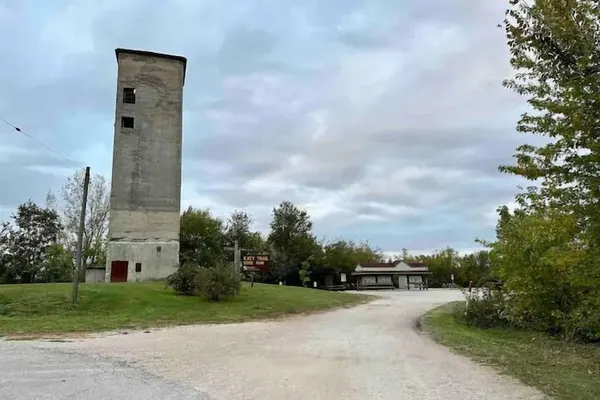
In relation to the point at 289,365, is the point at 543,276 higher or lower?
higher

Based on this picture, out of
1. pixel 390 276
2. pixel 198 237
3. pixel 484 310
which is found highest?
pixel 198 237

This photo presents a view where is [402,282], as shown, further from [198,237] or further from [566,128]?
[566,128]

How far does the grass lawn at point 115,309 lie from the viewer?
1644cm

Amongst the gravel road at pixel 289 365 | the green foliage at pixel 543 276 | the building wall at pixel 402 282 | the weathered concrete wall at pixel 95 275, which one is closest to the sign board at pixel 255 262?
the weathered concrete wall at pixel 95 275

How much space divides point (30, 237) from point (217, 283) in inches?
1667

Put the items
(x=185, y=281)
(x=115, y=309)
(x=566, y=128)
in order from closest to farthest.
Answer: (x=566, y=128), (x=115, y=309), (x=185, y=281)

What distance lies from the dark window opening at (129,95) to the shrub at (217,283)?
1623 cm

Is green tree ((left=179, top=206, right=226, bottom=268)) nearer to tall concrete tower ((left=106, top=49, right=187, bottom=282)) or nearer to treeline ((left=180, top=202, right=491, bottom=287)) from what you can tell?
treeline ((left=180, top=202, right=491, bottom=287))

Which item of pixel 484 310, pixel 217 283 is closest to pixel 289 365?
pixel 484 310

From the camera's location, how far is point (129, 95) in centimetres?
3584

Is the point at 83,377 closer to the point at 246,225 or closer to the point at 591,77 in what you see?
the point at 591,77

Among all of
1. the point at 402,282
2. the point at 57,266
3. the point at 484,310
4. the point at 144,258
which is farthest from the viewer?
the point at 402,282

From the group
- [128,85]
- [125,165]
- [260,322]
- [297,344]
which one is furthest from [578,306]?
[128,85]

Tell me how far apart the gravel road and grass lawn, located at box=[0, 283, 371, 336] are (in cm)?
295
